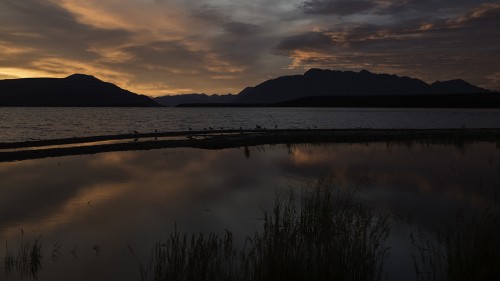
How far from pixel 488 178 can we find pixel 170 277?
21363 mm

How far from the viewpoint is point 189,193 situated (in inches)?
775

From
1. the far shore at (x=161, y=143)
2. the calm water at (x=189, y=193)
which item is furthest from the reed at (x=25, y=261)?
the far shore at (x=161, y=143)

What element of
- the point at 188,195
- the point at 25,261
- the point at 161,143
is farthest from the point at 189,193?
the point at 161,143

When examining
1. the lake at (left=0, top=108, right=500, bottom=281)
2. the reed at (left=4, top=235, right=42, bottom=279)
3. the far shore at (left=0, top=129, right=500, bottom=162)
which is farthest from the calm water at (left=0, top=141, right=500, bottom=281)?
the far shore at (left=0, top=129, right=500, bottom=162)

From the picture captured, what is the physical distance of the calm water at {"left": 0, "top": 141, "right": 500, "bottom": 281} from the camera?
471 inches

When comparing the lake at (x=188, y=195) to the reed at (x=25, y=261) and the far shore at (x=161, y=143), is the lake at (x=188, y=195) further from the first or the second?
the far shore at (x=161, y=143)

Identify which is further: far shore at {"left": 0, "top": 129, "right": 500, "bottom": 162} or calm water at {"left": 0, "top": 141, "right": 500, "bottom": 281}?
far shore at {"left": 0, "top": 129, "right": 500, "bottom": 162}

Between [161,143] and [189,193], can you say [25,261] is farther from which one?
[161,143]

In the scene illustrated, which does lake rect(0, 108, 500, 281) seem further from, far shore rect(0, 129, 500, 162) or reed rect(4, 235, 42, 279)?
far shore rect(0, 129, 500, 162)

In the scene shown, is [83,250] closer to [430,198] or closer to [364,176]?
[430,198]

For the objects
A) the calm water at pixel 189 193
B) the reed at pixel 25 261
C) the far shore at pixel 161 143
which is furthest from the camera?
the far shore at pixel 161 143

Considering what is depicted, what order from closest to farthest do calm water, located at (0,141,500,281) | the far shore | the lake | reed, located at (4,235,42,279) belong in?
reed, located at (4,235,42,279) → the lake → calm water, located at (0,141,500,281) → the far shore

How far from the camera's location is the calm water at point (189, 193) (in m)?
12.0

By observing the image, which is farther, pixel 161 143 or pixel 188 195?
pixel 161 143
